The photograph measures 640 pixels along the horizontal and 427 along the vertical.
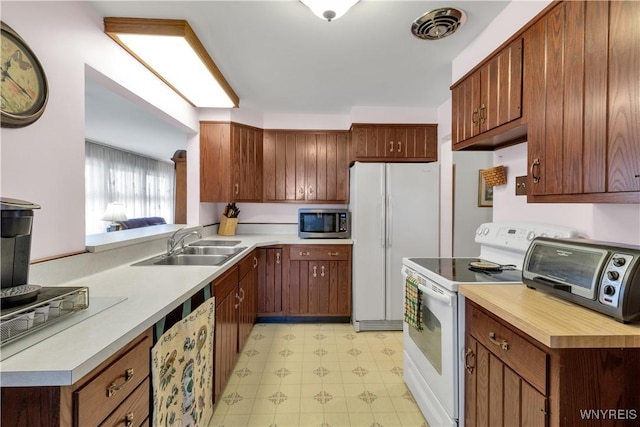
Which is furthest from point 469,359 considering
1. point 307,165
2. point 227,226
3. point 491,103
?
point 227,226

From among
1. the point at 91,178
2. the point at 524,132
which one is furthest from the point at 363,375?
the point at 91,178

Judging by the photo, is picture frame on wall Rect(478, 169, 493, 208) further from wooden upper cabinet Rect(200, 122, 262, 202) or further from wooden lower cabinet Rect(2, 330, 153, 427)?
wooden lower cabinet Rect(2, 330, 153, 427)

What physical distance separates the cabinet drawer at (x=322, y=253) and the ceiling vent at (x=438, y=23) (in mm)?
1989

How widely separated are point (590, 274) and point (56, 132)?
226cm

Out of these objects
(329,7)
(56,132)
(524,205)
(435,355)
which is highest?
(329,7)

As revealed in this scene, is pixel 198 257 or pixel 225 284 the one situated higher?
pixel 198 257

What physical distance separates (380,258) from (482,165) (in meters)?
1.71

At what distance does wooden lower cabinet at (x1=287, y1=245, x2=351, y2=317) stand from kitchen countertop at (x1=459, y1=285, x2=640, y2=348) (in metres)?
1.86

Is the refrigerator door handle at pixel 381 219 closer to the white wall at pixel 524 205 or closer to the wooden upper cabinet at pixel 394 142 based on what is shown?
the wooden upper cabinet at pixel 394 142

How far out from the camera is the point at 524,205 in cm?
171

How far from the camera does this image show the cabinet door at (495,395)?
3.10 ft

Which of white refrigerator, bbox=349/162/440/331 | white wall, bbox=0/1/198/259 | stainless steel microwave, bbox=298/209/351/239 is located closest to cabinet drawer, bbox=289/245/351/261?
stainless steel microwave, bbox=298/209/351/239

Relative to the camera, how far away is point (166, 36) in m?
1.66

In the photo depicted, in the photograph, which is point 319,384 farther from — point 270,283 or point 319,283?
point 270,283
